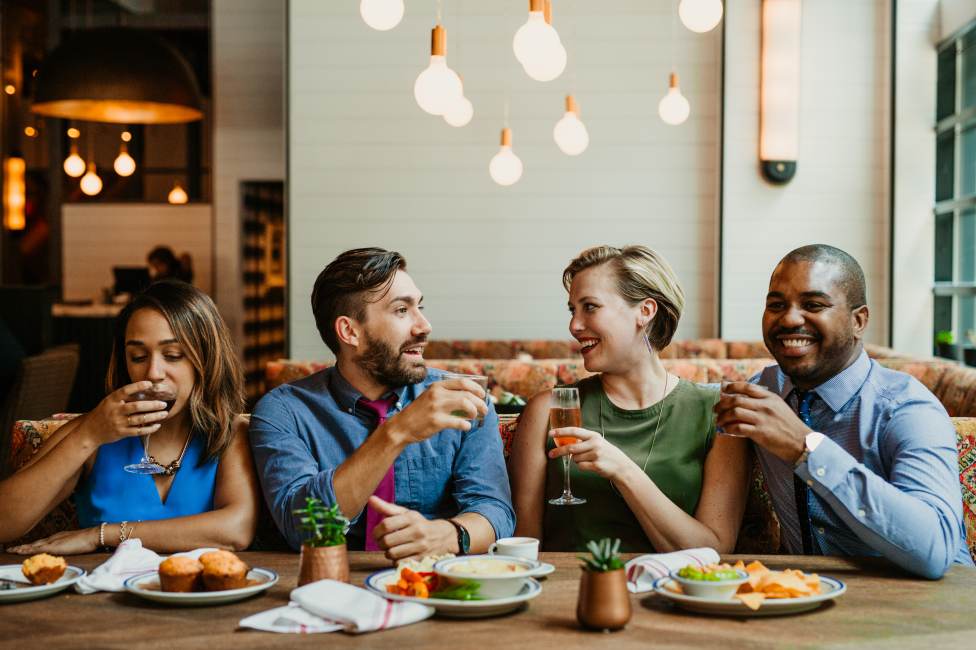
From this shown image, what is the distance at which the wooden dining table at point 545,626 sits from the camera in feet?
4.91

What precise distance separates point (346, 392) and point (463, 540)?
0.50m

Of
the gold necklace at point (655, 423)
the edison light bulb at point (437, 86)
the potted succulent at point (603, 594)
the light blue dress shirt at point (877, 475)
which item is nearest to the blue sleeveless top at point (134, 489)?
the gold necklace at point (655, 423)

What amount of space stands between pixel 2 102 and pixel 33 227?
159 cm

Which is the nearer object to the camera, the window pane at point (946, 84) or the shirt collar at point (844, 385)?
the shirt collar at point (844, 385)

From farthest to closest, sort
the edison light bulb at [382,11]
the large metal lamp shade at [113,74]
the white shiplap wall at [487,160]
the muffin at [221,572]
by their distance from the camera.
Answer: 1. the white shiplap wall at [487,160]
2. the large metal lamp shade at [113,74]
3. the edison light bulb at [382,11]
4. the muffin at [221,572]

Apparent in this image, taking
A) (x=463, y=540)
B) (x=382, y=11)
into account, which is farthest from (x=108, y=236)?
(x=463, y=540)

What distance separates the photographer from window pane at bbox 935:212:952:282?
22.5ft

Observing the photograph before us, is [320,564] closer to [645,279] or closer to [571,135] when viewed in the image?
[645,279]

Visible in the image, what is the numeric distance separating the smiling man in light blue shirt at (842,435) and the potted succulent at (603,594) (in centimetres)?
50

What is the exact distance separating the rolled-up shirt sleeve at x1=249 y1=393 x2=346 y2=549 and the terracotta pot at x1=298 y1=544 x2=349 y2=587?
344mm

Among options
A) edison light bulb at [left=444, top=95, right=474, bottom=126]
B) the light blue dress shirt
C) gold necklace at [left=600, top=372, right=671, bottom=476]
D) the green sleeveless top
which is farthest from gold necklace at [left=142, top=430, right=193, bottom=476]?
edison light bulb at [left=444, top=95, right=474, bottom=126]

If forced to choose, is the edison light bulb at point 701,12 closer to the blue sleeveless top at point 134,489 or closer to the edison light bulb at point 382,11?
the edison light bulb at point 382,11

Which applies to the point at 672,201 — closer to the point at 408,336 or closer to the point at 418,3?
the point at 418,3

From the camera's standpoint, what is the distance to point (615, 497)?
96.0 inches
